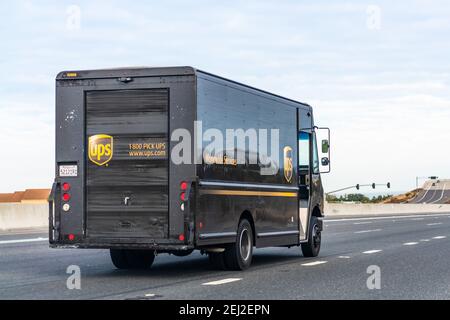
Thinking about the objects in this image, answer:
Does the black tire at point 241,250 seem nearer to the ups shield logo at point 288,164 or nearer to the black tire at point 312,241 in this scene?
the ups shield logo at point 288,164

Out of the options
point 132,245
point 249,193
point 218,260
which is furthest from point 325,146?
point 132,245

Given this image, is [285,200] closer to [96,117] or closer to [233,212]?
[233,212]

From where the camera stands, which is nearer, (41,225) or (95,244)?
(95,244)

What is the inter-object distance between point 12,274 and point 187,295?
443cm

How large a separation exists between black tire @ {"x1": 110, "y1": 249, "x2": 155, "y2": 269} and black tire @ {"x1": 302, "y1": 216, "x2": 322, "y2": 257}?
12.9 feet

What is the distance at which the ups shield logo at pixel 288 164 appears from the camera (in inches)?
682

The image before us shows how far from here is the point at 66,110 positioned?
14.3m

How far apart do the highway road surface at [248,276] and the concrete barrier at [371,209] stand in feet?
115

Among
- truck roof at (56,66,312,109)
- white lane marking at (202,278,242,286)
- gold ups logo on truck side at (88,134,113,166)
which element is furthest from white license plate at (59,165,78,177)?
white lane marking at (202,278,242,286)

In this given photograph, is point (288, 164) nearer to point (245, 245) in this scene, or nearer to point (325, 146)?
point (325, 146)

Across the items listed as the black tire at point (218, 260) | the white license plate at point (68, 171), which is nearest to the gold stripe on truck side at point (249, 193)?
the black tire at point (218, 260)

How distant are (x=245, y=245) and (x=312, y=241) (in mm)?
3551
